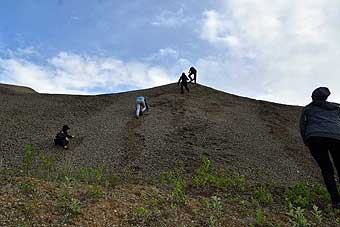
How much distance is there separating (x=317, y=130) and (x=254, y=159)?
7407 millimetres

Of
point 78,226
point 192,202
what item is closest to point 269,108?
point 192,202

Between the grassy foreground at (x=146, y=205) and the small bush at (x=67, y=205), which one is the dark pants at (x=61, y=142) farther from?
the small bush at (x=67, y=205)

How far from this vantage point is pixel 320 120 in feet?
25.5

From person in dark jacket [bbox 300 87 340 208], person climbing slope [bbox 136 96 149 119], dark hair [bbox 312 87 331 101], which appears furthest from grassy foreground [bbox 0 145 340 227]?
person climbing slope [bbox 136 96 149 119]

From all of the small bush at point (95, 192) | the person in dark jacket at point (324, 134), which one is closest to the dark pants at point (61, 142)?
the small bush at point (95, 192)

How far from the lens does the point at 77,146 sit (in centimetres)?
1648

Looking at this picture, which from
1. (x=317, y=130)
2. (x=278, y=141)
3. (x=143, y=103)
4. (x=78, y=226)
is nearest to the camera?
(x=78, y=226)

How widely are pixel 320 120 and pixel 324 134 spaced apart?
1.11ft

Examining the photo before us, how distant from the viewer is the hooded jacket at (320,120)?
756 centimetres

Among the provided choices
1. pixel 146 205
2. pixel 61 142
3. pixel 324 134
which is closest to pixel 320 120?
pixel 324 134

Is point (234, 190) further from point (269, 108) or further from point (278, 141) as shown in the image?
point (269, 108)

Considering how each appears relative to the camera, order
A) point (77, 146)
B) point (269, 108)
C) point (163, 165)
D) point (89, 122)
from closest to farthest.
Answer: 1. point (163, 165)
2. point (77, 146)
3. point (89, 122)
4. point (269, 108)

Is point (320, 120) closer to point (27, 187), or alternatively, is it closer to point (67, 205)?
point (67, 205)

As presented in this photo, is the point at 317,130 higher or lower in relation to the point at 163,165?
higher
